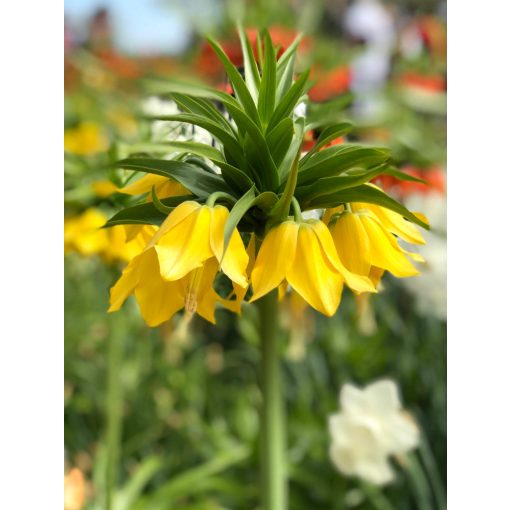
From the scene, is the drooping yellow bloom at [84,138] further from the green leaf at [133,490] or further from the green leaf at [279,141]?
the green leaf at [279,141]

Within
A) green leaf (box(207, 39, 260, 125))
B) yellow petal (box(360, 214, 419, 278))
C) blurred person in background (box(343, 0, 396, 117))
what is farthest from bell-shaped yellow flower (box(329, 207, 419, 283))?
blurred person in background (box(343, 0, 396, 117))

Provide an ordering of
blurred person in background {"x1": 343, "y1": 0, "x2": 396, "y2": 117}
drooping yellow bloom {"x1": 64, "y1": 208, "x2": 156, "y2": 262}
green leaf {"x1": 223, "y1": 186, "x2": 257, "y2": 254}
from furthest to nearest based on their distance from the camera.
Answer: blurred person in background {"x1": 343, "y1": 0, "x2": 396, "y2": 117} < drooping yellow bloom {"x1": 64, "y1": 208, "x2": 156, "y2": 262} < green leaf {"x1": 223, "y1": 186, "x2": 257, "y2": 254}

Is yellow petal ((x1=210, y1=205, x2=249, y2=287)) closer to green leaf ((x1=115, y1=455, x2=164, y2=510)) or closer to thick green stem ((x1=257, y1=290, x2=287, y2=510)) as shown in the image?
thick green stem ((x1=257, y1=290, x2=287, y2=510))

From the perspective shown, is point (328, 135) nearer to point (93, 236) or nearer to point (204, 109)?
point (204, 109)
